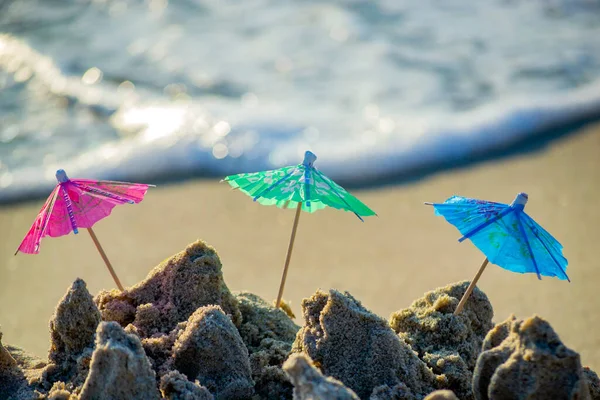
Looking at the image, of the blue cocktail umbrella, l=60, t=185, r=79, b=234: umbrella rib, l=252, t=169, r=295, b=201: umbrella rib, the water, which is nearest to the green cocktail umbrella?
l=252, t=169, r=295, b=201: umbrella rib

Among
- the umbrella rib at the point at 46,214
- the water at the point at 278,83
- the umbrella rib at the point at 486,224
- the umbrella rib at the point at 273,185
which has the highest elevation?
the water at the point at 278,83

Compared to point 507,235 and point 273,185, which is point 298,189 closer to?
point 273,185

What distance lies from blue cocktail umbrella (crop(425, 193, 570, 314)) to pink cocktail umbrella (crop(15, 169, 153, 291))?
3.69 feet

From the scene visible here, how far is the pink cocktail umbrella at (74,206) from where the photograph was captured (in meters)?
2.66

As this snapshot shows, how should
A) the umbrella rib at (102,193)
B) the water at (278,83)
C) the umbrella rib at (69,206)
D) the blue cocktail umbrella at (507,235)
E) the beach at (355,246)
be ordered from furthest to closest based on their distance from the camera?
the water at (278,83)
the beach at (355,246)
the umbrella rib at (102,193)
the umbrella rib at (69,206)
the blue cocktail umbrella at (507,235)

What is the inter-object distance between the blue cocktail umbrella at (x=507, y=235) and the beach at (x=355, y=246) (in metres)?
1.96

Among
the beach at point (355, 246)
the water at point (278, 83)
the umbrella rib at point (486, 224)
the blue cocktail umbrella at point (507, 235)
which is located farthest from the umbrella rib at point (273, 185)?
the water at point (278, 83)

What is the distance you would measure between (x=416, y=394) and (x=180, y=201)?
3838 millimetres

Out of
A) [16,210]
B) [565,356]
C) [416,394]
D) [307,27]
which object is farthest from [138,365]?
[307,27]

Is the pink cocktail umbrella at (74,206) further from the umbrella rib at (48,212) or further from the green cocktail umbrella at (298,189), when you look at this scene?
the green cocktail umbrella at (298,189)

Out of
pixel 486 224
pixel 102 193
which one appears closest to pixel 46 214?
pixel 102 193

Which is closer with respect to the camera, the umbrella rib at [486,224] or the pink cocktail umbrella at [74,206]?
the umbrella rib at [486,224]

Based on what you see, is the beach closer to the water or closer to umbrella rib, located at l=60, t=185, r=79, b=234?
the water

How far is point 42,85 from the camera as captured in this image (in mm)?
7781
